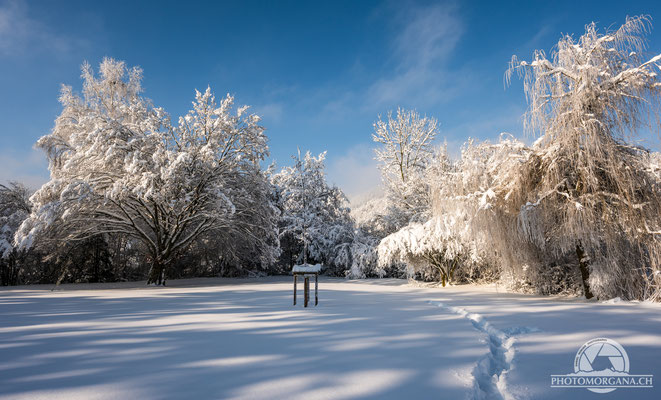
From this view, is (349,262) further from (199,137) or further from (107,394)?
(107,394)

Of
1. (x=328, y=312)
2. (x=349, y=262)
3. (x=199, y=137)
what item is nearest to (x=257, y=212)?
(x=199, y=137)

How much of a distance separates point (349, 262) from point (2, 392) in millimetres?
18632

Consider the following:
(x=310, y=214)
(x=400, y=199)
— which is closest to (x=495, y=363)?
(x=400, y=199)

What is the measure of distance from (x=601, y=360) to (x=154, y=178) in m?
11.9

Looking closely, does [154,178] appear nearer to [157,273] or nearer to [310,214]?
[157,273]

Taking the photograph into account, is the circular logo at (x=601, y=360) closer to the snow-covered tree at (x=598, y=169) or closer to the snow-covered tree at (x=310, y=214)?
the snow-covered tree at (x=598, y=169)

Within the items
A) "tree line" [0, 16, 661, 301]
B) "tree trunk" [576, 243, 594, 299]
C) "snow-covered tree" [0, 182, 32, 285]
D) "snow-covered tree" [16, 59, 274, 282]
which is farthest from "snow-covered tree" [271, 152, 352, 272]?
"tree trunk" [576, 243, 594, 299]

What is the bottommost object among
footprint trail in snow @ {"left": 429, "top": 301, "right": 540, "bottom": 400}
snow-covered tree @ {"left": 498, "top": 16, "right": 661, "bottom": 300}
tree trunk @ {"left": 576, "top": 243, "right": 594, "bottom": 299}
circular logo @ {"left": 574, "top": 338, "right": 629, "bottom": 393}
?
footprint trail in snow @ {"left": 429, "top": 301, "right": 540, "bottom": 400}

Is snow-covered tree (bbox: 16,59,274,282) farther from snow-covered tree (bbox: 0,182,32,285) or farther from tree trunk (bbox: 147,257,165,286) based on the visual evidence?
snow-covered tree (bbox: 0,182,32,285)

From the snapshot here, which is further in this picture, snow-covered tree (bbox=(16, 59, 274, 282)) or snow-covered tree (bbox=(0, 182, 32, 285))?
snow-covered tree (bbox=(0, 182, 32, 285))

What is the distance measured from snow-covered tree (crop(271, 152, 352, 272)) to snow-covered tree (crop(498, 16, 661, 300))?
1564 centimetres

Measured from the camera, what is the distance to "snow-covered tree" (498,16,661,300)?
623 cm

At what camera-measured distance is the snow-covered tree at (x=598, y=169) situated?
245 inches

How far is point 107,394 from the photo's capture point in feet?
7.17
